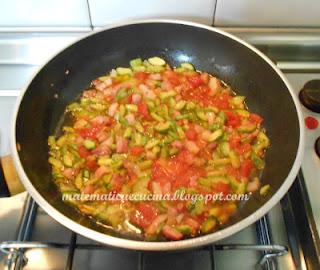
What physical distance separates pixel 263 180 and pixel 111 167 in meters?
0.37

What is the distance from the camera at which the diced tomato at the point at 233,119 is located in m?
1.05

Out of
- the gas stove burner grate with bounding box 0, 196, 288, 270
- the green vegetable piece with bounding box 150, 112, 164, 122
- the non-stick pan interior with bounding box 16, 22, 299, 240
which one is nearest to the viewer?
the gas stove burner grate with bounding box 0, 196, 288, 270

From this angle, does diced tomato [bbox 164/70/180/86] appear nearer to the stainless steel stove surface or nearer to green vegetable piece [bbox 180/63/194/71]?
green vegetable piece [bbox 180/63/194/71]

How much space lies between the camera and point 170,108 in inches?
42.5

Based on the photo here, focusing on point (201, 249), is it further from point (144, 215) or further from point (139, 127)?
point (139, 127)

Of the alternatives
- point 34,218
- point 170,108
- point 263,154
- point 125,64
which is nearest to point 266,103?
point 263,154

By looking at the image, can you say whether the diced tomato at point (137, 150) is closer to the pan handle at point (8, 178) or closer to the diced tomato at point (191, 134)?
the diced tomato at point (191, 134)

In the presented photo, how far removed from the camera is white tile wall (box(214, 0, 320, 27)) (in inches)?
42.4

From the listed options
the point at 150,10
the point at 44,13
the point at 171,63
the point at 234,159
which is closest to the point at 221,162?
the point at 234,159

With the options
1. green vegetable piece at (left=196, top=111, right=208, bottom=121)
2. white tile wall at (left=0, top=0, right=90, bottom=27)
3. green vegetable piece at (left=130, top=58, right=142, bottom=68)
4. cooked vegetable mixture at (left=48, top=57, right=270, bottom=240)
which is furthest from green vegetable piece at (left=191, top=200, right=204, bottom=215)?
white tile wall at (left=0, top=0, right=90, bottom=27)

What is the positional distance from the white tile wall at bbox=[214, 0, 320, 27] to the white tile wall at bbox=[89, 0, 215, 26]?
0.04 meters

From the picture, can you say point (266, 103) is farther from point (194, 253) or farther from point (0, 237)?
point (0, 237)

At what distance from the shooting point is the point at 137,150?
99 centimetres

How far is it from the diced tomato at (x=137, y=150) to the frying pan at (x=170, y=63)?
20 centimetres
